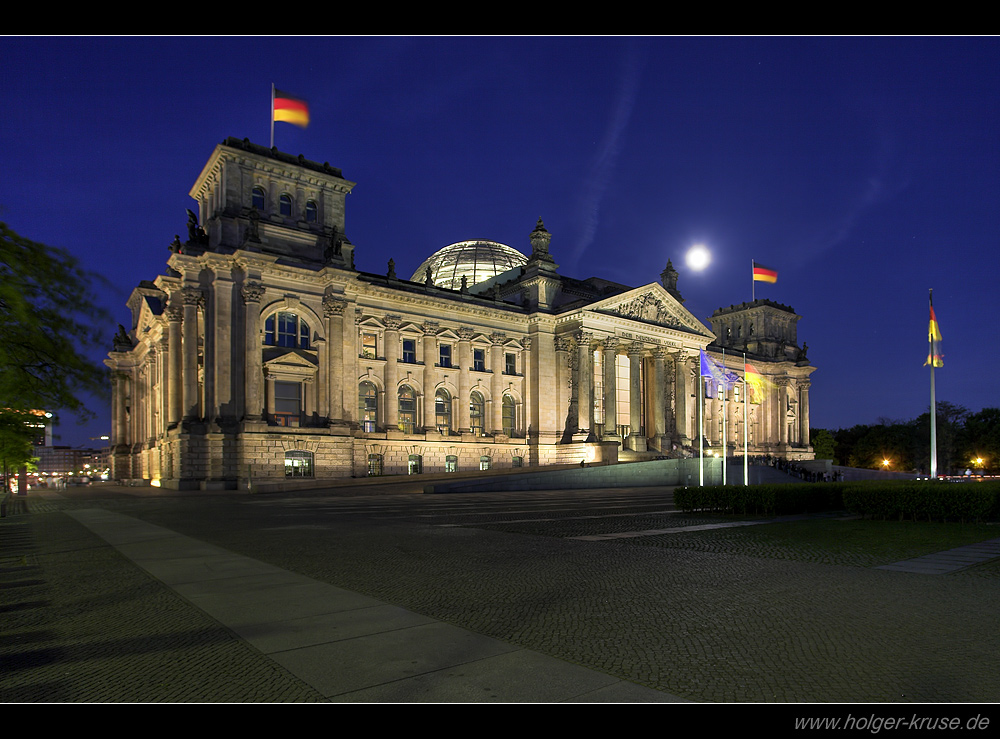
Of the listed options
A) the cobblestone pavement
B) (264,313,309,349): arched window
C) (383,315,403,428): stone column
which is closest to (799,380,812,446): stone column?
(383,315,403,428): stone column

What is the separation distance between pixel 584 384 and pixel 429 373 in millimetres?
17556

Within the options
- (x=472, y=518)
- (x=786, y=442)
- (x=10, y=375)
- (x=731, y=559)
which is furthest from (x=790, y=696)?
(x=786, y=442)

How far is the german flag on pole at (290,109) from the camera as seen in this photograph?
51.5m

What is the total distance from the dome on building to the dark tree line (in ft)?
246

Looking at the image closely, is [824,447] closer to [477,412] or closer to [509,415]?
[509,415]

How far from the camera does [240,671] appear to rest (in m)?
6.75

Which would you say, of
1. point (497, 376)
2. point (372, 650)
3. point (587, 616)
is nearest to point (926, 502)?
point (587, 616)

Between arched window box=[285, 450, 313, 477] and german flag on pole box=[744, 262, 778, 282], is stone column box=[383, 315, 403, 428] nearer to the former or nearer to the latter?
arched window box=[285, 450, 313, 477]

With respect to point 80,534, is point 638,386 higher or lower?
higher

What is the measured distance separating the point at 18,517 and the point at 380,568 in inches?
969

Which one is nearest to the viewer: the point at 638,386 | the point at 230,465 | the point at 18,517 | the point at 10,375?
the point at 10,375

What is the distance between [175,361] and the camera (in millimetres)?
56062

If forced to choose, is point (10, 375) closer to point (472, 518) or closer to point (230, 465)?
point (472, 518)

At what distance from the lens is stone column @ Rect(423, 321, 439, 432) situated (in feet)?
210
